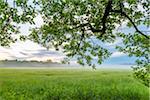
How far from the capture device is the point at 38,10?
1268 inches

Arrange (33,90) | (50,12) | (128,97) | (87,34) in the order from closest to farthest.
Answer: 1. (50,12)
2. (87,34)
3. (128,97)
4. (33,90)

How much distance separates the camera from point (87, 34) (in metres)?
34.5

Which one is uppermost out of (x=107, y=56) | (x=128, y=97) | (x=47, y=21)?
(x=47, y=21)

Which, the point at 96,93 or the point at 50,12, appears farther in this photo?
the point at 96,93

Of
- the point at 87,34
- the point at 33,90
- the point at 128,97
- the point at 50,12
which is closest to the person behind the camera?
the point at 50,12

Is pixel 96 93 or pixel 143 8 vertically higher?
pixel 143 8

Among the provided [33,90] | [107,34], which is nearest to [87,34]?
[107,34]

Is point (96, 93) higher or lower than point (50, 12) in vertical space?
lower

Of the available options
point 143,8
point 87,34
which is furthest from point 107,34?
point 143,8

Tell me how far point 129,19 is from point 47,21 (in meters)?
5.69

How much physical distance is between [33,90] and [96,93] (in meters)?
6.71

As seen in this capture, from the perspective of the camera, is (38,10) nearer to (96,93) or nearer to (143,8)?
(143,8)

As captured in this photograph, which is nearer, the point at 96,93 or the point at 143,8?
the point at 143,8

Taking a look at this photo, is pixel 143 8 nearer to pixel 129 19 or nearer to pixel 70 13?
pixel 129 19
